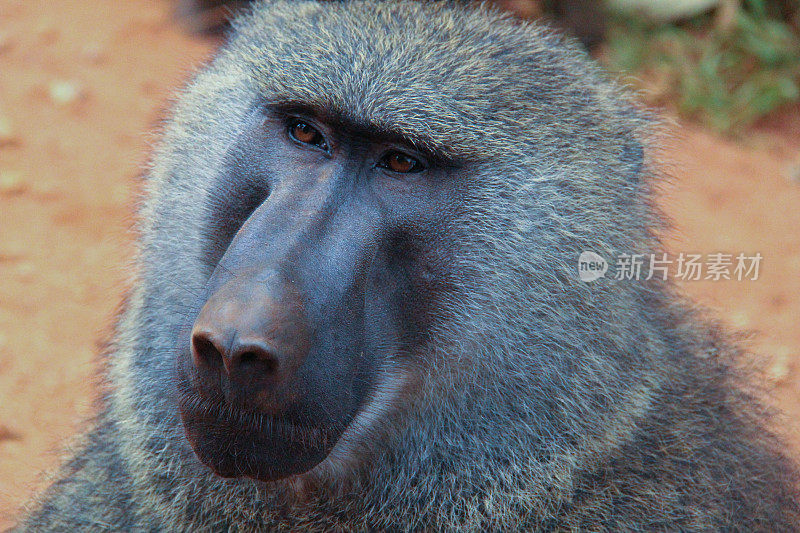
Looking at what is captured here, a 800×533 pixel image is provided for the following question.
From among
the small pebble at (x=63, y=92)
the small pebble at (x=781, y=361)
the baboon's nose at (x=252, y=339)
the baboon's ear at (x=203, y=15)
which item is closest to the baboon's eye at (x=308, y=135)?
the baboon's nose at (x=252, y=339)

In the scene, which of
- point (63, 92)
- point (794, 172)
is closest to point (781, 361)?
point (794, 172)

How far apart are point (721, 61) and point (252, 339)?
622cm

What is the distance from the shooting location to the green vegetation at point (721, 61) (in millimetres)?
7027

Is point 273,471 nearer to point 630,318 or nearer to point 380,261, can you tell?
point 380,261

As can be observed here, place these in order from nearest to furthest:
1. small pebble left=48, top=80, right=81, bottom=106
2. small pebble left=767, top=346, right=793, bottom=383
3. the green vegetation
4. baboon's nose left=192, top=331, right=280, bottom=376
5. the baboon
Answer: baboon's nose left=192, top=331, right=280, bottom=376
the baboon
small pebble left=767, top=346, right=793, bottom=383
small pebble left=48, top=80, right=81, bottom=106
the green vegetation

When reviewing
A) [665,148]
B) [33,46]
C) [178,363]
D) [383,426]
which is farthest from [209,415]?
[33,46]

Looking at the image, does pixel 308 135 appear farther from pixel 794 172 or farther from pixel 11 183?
pixel 794 172

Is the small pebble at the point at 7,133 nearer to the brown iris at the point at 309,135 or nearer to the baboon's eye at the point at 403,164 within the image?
the brown iris at the point at 309,135

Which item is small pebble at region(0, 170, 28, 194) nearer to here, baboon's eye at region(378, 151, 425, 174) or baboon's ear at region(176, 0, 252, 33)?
baboon's ear at region(176, 0, 252, 33)

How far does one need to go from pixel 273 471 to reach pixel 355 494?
40 centimetres

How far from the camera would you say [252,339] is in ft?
6.48

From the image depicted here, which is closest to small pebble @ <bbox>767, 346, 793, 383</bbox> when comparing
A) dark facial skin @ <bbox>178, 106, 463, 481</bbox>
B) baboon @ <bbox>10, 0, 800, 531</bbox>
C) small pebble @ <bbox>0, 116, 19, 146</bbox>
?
baboon @ <bbox>10, 0, 800, 531</bbox>

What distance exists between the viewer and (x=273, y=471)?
7.11ft

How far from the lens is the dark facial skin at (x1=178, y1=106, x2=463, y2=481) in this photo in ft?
6.71
